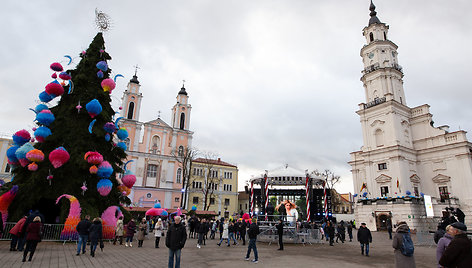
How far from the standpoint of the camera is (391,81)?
4088cm

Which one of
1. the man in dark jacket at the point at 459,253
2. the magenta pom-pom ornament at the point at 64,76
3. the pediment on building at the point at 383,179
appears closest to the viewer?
the man in dark jacket at the point at 459,253

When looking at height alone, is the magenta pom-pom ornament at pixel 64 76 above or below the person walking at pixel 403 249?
above

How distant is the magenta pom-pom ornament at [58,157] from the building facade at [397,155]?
33071 mm

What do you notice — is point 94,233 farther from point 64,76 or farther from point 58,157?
point 64,76

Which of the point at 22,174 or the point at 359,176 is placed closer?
the point at 22,174

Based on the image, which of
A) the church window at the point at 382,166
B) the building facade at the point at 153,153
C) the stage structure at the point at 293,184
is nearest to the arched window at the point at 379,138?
the church window at the point at 382,166

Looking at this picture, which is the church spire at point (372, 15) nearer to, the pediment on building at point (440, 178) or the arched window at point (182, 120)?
the pediment on building at point (440, 178)

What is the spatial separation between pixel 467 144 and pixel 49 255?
45239mm

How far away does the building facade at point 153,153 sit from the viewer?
42.9 meters

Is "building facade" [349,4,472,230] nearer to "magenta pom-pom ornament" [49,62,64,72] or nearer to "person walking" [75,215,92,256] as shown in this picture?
"person walking" [75,215,92,256]

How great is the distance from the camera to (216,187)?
174 feet

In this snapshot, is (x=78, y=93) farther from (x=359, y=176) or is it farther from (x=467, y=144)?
(x=467, y=144)

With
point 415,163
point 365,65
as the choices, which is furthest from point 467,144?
point 365,65

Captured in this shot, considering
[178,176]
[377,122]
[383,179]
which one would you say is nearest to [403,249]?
[383,179]
